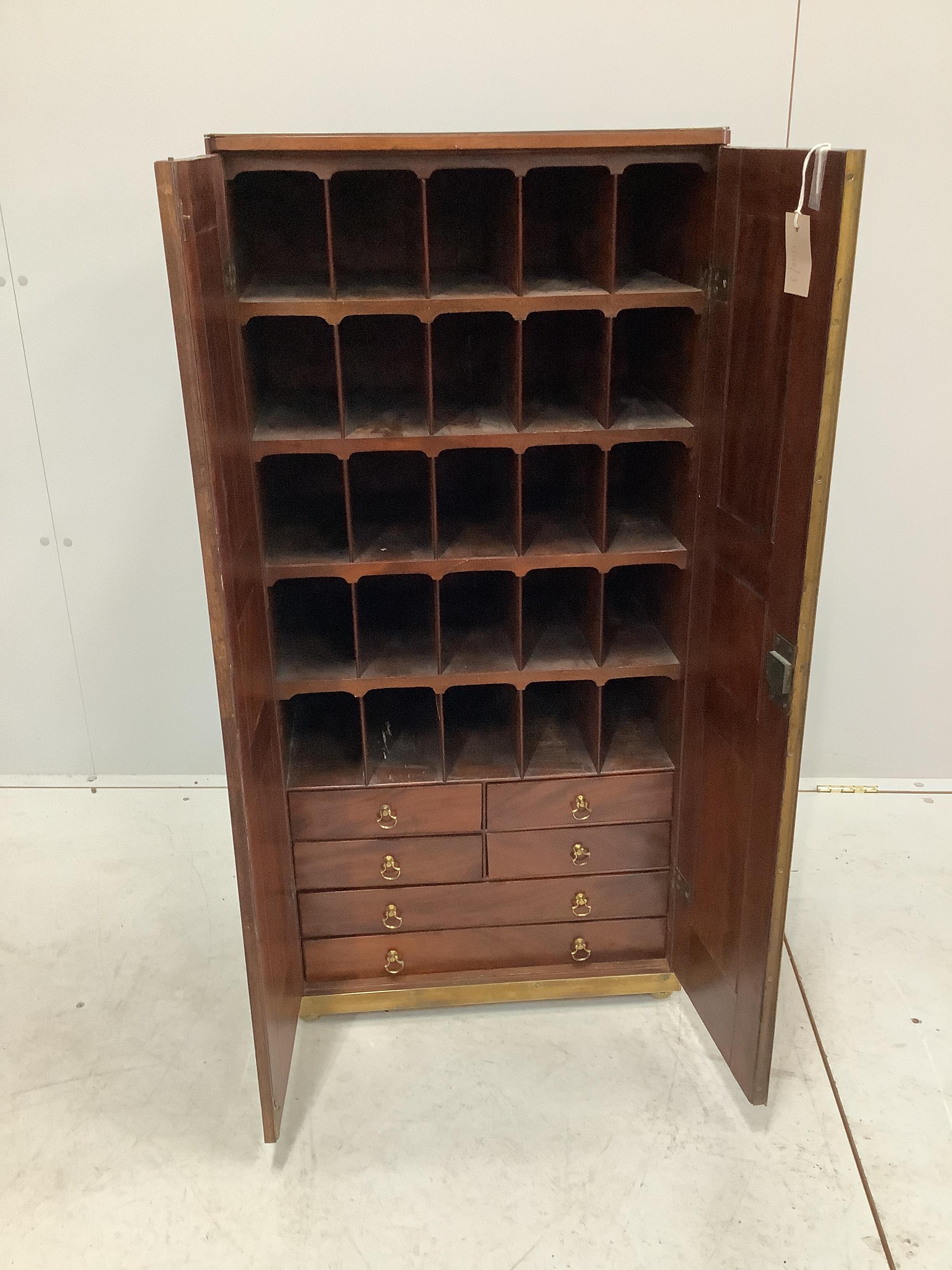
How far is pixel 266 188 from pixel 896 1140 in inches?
87.8

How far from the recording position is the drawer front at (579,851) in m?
2.17

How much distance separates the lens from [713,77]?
234 centimetres

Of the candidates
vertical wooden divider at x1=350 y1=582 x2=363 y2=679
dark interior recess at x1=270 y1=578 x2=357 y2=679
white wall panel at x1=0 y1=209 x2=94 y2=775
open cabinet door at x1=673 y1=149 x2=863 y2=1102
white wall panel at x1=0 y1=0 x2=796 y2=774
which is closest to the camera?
open cabinet door at x1=673 y1=149 x2=863 y2=1102

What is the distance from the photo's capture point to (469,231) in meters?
2.11

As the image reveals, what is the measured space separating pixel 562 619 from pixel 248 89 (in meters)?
1.42

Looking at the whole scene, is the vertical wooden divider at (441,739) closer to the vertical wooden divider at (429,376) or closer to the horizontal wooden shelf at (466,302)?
the vertical wooden divider at (429,376)

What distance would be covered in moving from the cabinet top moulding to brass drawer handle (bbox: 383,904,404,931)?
149cm

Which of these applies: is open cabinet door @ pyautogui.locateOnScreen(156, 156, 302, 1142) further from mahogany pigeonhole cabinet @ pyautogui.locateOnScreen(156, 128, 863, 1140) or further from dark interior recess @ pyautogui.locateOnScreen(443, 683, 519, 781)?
dark interior recess @ pyautogui.locateOnScreen(443, 683, 519, 781)

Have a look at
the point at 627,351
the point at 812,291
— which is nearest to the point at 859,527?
the point at 627,351

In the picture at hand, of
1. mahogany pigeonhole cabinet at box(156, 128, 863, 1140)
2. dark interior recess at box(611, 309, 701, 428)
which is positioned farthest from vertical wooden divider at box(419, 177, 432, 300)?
dark interior recess at box(611, 309, 701, 428)

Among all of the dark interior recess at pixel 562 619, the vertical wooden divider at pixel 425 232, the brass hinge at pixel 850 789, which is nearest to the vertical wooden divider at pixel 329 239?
the vertical wooden divider at pixel 425 232

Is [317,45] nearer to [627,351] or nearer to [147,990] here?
[627,351]

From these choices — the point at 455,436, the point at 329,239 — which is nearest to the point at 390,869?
the point at 455,436

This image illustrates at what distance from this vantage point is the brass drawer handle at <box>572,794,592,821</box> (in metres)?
2.13
